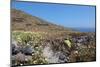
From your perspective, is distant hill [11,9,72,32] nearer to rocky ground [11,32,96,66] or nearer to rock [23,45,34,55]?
rocky ground [11,32,96,66]

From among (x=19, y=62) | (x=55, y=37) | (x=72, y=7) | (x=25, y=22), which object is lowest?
(x=19, y=62)

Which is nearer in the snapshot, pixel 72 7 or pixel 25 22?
pixel 25 22

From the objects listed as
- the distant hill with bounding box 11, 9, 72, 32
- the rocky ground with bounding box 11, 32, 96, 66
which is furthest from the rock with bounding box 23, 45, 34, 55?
the distant hill with bounding box 11, 9, 72, 32

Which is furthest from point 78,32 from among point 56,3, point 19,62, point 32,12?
point 19,62

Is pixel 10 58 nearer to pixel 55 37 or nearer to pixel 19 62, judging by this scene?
pixel 19 62

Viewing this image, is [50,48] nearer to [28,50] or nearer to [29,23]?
[28,50]

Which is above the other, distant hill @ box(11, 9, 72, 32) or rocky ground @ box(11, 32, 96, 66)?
distant hill @ box(11, 9, 72, 32)

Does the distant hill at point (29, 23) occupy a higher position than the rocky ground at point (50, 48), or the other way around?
the distant hill at point (29, 23)

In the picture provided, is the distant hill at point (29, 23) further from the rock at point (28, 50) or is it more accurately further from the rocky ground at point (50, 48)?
the rock at point (28, 50)

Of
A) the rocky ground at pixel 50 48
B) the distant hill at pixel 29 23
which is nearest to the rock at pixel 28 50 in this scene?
the rocky ground at pixel 50 48
